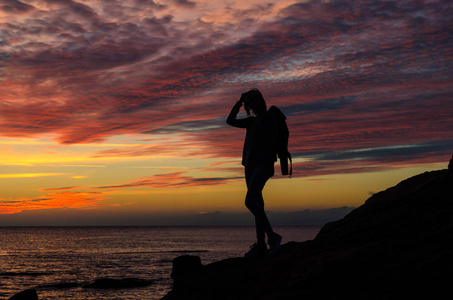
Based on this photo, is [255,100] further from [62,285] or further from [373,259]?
[62,285]

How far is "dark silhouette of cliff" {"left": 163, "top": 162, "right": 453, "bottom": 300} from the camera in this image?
5629mm

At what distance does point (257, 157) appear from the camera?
813 cm

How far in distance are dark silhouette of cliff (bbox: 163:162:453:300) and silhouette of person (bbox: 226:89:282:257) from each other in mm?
877

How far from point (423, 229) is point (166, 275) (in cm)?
5197

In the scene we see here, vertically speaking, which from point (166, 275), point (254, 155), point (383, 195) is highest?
point (254, 155)

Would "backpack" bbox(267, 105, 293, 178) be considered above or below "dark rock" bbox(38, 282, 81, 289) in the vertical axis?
above

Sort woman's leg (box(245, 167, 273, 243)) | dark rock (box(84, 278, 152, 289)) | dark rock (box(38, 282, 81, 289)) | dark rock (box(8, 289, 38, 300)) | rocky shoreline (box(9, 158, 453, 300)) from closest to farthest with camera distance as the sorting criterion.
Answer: rocky shoreline (box(9, 158, 453, 300)) < woman's leg (box(245, 167, 273, 243)) < dark rock (box(8, 289, 38, 300)) < dark rock (box(84, 278, 152, 289)) < dark rock (box(38, 282, 81, 289))

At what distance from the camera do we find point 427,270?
5609 mm

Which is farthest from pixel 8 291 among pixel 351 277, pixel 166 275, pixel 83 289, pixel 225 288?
pixel 351 277

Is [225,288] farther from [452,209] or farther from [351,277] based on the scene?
[452,209]

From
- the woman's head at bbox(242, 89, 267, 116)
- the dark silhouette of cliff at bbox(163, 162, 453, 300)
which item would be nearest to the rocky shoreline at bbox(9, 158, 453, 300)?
the dark silhouette of cliff at bbox(163, 162, 453, 300)

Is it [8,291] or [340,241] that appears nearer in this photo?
[340,241]

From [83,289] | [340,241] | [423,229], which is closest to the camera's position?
[423,229]

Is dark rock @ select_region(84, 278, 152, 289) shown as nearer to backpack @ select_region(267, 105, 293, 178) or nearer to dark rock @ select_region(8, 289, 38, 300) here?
dark rock @ select_region(8, 289, 38, 300)
